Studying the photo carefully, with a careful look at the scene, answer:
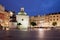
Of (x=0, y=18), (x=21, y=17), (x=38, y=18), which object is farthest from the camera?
(x=38, y=18)

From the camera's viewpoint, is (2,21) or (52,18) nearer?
(2,21)

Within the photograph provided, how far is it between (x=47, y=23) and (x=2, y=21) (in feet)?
82.1

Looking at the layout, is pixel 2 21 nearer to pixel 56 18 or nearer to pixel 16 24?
pixel 16 24

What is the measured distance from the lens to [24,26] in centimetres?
8806

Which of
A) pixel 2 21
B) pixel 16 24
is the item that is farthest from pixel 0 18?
pixel 16 24

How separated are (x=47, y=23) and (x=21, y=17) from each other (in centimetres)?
1575

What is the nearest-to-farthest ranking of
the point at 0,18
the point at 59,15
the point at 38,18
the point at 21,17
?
the point at 0,18, the point at 21,17, the point at 59,15, the point at 38,18

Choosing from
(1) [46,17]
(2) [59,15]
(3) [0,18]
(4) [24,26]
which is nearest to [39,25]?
(1) [46,17]

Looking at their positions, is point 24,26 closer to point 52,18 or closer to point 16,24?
point 16,24

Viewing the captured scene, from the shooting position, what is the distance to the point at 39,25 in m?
106

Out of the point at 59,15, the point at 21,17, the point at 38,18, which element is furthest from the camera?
the point at 38,18

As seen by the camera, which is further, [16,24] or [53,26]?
[53,26]

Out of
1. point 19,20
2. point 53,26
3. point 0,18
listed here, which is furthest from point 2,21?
point 53,26

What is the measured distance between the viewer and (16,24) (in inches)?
3406
